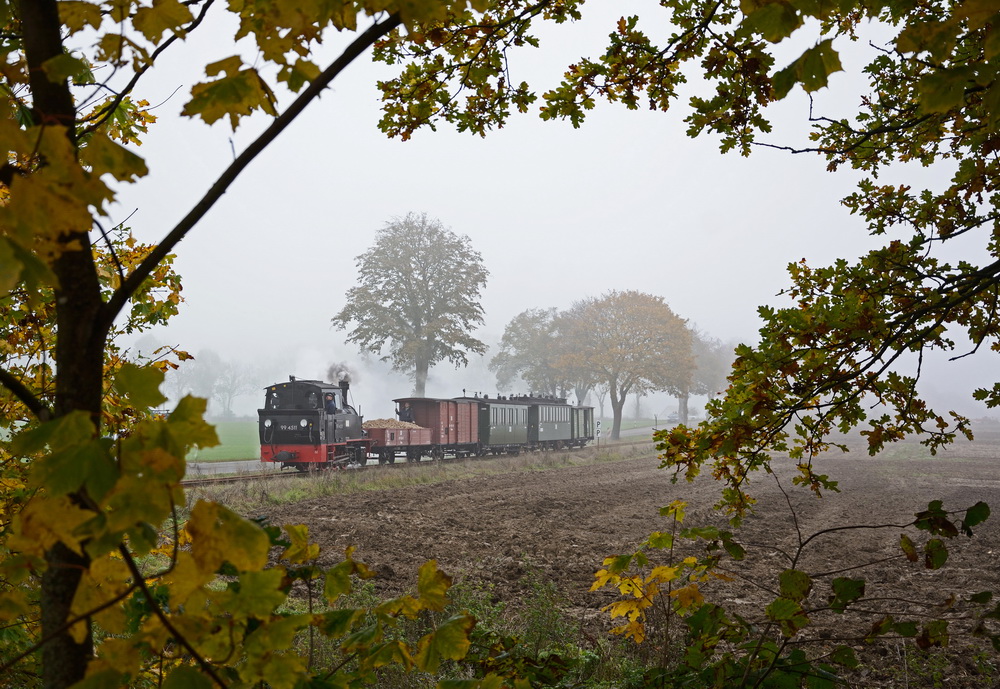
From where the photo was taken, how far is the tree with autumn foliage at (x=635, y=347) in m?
45.8

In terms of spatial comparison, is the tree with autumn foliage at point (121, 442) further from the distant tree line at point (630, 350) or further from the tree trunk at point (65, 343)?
the distant tree line at point (630, 350)

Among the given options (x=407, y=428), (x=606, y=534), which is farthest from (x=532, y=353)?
(x=606, y=534)

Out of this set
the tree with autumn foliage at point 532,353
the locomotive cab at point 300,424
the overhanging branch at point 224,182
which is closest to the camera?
the overhanging branch at point 224,182

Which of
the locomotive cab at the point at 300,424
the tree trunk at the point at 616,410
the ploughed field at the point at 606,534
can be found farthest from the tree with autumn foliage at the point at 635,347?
the locomotive cab at the point at 300,424

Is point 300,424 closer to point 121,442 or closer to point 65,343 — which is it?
point 65,343

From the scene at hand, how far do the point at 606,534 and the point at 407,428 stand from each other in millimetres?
13715

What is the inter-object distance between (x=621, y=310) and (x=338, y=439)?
32650mm

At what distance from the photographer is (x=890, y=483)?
17.5 metres

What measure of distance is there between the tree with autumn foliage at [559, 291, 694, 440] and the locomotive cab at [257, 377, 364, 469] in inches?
1211

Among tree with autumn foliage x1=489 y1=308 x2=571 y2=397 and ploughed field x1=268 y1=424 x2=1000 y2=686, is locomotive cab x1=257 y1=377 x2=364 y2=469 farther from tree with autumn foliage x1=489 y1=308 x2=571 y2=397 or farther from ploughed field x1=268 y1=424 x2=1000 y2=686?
tree with autumn foliage x1=489 y1=308 x2=571 y2=397

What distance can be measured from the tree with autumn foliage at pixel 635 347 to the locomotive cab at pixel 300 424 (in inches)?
1211

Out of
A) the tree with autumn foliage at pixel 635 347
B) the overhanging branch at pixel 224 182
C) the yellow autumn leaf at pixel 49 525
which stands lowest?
the yellow autumn leaf at pixel 49 525

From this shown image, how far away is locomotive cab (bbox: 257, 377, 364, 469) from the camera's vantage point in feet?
56.4

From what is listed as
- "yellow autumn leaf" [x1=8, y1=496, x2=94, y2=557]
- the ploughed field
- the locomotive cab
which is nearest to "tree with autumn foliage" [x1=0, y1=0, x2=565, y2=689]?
"yellow autumn leaf" [x1=8, y1=496, x2=94, y2=557]
